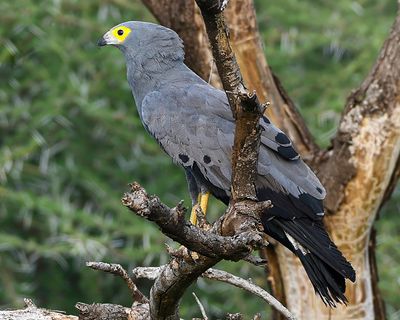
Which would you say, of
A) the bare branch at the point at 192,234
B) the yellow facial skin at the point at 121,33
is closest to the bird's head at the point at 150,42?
the yellow facial skin at the point at 121,33

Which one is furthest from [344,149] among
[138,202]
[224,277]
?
[138,202]

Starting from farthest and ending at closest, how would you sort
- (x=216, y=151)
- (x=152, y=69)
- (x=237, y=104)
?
(x=152, y=69), (x=216, y=151), (x=237, y=104)

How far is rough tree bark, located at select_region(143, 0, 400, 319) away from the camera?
18.3ft

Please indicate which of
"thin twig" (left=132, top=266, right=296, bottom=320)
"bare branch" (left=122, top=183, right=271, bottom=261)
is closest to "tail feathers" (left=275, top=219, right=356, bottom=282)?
"thin twig" (left=132, top=266, right=296, bottom=320)

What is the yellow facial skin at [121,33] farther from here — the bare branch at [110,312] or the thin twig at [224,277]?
the bare branch at [110,312]

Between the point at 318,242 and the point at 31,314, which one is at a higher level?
the point at 318,242

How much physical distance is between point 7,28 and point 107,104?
1099 millimetres

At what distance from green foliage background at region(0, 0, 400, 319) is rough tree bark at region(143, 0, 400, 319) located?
71.0 inches

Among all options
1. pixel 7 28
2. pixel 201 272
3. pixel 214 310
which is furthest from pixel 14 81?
pixel 201 272

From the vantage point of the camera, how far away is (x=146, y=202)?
3457 mm

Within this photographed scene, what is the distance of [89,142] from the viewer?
9.48 m

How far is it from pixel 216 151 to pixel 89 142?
4.78m

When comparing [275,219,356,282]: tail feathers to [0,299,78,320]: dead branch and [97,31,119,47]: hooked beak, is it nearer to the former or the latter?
[0,299,78,320]: dead branch

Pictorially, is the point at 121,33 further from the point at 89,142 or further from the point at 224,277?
the point at 89,142
